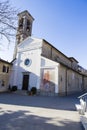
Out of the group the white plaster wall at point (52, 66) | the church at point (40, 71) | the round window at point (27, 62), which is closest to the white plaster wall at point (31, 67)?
the church at point (40, 71)

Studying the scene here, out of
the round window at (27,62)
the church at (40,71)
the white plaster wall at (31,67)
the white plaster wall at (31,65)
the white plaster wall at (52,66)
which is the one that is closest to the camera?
the white plaster wall at (52,66)

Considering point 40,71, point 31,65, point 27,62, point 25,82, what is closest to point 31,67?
point 31,65

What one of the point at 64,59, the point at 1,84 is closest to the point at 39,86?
the point at 1,84

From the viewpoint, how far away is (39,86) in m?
21.3

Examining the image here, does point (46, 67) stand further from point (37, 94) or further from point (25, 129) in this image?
point (25, 129)

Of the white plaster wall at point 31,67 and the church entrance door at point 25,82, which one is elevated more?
the white plaster wall at point 31,67

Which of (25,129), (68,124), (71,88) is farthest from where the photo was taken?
(71,88)

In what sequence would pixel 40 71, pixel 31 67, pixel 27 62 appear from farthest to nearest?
pixel 27 62 < pixel 31 67 < pixel 40 71

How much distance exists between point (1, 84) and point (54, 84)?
8762 millimetres

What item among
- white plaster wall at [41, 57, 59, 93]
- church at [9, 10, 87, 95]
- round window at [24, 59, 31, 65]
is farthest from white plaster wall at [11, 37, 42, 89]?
white plaster wall at [41, 57, 59, 93]

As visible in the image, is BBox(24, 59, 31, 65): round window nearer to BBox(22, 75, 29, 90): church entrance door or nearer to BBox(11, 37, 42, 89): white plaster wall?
BBox(11, 37, 42, 89): white plaster wall

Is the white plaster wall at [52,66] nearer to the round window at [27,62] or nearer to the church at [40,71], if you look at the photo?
the church at [40,71]

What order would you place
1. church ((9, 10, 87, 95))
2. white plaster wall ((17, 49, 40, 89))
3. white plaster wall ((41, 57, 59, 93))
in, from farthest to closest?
1. white plaster wall ((17, 49, 40, 89))
2. church ((9, 10, 87, 95))
3. white plaster wall ((41, 57, 59, 93))

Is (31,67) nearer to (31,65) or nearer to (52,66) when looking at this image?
(31,65)
